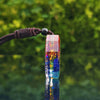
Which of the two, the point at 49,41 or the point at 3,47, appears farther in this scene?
the point at 3,47

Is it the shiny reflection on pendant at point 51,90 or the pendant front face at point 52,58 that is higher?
the pendant front face at point 52,58

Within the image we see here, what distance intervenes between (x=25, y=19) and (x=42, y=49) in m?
0.29

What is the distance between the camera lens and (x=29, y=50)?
7.26 ft

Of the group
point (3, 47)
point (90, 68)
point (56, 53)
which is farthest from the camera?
point (3, 47)

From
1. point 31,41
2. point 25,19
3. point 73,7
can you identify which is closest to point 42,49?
point 31,41

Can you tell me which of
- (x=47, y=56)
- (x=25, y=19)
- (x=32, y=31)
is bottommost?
(x=47, y=56)

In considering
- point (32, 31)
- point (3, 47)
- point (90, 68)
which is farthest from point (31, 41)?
point (32, 31)

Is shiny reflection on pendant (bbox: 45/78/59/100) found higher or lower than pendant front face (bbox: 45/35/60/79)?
lower

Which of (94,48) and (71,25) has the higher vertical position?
(71,25)

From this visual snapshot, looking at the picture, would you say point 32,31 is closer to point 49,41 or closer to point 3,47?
point 49,41

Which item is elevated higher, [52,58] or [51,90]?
[52,58]

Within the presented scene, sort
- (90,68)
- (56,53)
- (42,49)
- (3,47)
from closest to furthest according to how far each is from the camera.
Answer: (56,53) < (90,68) < (42,49) < (3,47)

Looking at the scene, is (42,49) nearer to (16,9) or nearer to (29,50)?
(29,50)

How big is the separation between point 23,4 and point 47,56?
1.30 m
